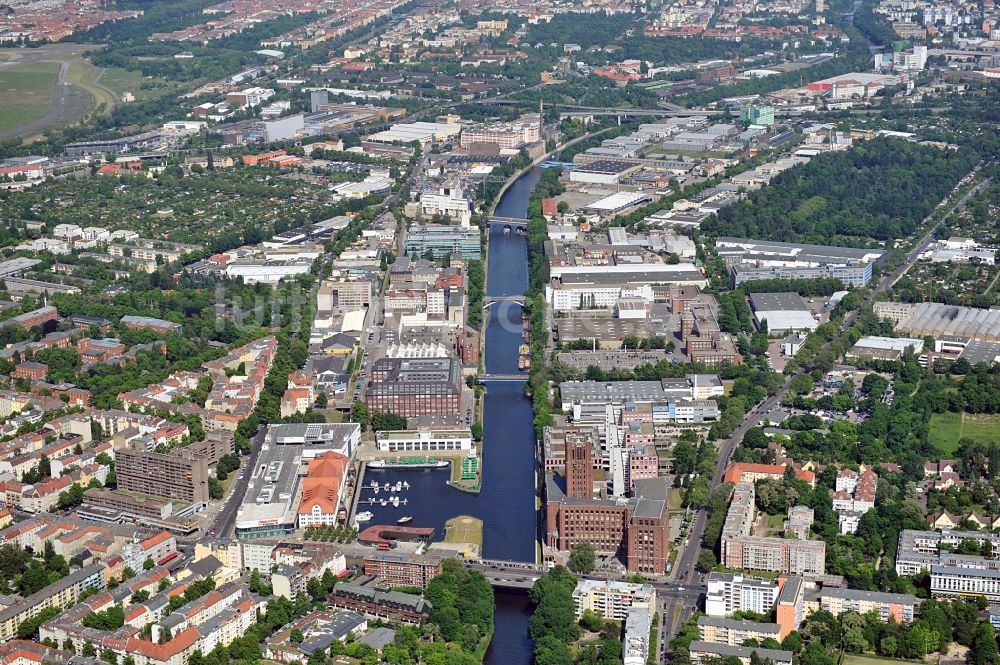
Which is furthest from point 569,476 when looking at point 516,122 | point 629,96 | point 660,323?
point 629,96

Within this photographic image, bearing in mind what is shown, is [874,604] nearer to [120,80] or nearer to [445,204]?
[445,204]

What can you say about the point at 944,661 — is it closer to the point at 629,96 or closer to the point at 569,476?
the point at 569,476

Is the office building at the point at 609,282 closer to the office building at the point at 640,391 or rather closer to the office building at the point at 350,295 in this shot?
the office building at the point at 350,295

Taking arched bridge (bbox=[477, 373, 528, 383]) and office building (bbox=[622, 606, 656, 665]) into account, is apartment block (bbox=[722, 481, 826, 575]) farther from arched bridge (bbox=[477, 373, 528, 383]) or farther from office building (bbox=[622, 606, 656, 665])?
arched bridge (bbox=[477, 373, 528, 383])

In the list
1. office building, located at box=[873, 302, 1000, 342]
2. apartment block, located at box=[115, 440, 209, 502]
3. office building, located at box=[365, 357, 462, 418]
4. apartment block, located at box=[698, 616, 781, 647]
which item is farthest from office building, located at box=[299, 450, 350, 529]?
office building, located at box=[873, 302, 1000, 342]

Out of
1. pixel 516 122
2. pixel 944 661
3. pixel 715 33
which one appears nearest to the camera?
pixel 944 661

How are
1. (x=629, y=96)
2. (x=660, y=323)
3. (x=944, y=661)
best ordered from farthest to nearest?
(x=629, y=96), (x=660, y=323), (x=944, y=661)
